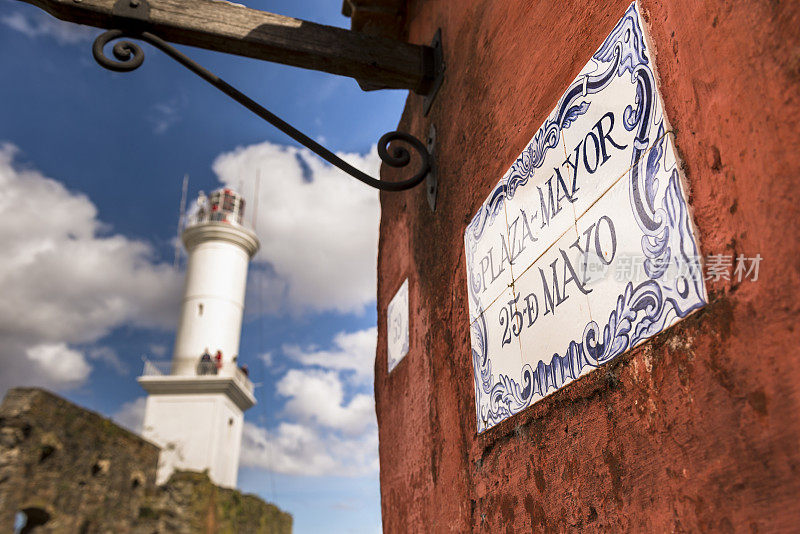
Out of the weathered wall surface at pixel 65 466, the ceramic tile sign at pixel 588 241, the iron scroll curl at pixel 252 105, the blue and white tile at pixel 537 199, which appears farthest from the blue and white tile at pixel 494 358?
the weathered wall surface at pixel 65 466

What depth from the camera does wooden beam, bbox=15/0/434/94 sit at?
2188mm

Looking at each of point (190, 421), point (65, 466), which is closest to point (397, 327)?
point (65, 466)

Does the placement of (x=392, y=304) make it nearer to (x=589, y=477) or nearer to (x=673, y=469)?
(x=589, y=477)

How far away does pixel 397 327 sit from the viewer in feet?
9.27

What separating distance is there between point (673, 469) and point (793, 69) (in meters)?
0.62

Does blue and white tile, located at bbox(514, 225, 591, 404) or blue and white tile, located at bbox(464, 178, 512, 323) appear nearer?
blue and white tile, located at bbox(514, 225, 591, 404)

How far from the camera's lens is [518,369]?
57.8 inches

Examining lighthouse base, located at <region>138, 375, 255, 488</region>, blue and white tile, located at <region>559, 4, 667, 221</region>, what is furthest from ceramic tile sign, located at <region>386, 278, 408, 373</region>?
lighthouse base, located at <region>138, 375, 255, 488</region>

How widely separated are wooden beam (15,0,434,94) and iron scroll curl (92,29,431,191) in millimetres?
106

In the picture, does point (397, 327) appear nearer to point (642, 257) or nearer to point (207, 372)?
point (642, 257)

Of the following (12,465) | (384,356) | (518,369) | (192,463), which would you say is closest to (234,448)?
(192,463)

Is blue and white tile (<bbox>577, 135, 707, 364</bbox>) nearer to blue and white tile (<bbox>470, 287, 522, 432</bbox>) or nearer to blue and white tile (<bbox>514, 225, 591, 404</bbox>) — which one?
blue and white tile (<bbox>514, 225, 591, 404</bbox>)

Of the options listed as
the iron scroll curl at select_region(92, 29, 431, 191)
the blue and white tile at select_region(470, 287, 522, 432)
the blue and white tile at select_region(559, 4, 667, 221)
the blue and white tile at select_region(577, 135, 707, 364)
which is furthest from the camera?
the iron scroll curl at select_region(92, 29, 431, 191)

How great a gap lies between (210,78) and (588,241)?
169 cm
